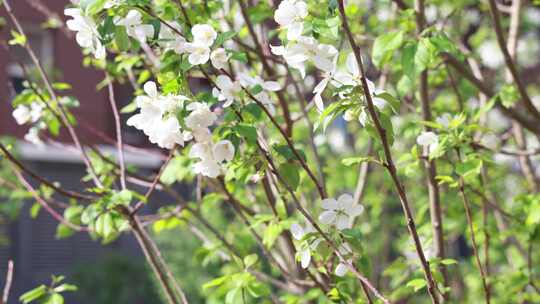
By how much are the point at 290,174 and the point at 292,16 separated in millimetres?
419

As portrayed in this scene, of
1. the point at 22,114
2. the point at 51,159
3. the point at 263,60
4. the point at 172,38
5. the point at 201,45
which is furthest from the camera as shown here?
the point at 51,159

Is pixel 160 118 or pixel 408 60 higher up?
pixel 160 118

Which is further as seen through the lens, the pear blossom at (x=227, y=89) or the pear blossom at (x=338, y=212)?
the pear blossom at (x=338, y=212)

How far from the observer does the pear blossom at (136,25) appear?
5.53 ft

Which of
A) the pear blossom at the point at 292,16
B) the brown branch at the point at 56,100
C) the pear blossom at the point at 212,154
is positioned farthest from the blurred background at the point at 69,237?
the pear blossom at the point at 292,16

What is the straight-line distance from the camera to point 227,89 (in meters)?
1.67

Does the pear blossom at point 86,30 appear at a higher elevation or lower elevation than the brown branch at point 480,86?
higher

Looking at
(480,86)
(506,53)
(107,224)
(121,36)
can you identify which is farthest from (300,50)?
(480,86)

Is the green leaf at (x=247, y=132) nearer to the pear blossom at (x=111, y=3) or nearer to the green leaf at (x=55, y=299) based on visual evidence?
the pear blossom at (x=111, y=3)

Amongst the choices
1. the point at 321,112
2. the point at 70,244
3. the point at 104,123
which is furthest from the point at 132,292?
the point at 321,112

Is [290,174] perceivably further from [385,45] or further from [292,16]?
[385,45]

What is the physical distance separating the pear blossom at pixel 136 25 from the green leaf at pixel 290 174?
1.45 feet

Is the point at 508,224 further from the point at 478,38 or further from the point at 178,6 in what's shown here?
the point at 178,6

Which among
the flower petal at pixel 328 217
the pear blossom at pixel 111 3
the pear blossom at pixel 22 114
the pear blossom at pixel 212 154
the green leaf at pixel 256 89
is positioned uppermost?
the pear blossom at pixel 111 3
